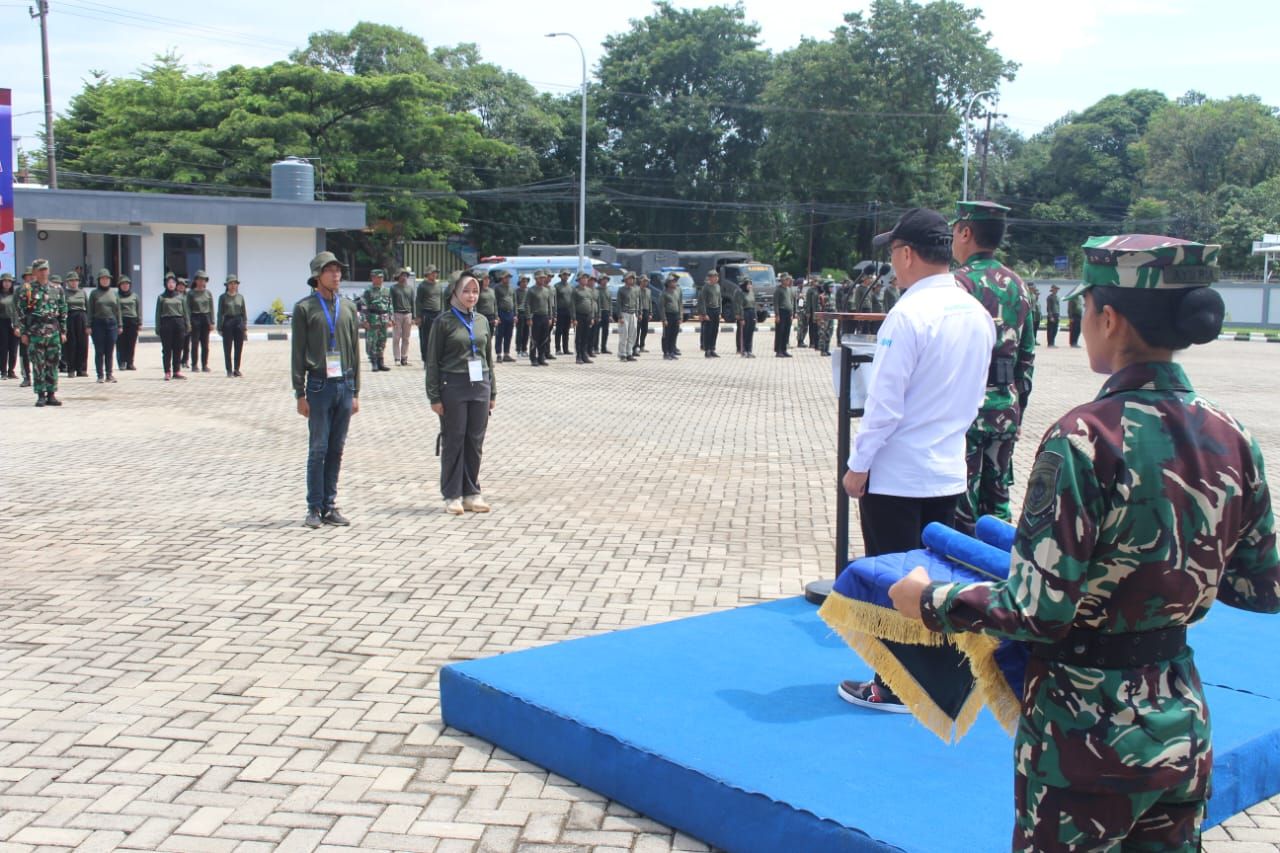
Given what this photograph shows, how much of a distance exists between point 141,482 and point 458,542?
3.83 meters

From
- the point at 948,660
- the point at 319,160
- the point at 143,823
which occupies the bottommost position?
the point at 143,823

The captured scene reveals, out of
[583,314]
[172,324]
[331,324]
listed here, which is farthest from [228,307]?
[331,324]

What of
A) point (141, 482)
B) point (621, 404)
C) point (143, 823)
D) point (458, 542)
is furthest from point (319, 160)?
point (143, 823)

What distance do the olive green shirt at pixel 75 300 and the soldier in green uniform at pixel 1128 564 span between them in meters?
19.0

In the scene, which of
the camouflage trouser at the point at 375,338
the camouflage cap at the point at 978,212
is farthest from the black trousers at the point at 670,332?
the camouflage cap at the point at 978,212

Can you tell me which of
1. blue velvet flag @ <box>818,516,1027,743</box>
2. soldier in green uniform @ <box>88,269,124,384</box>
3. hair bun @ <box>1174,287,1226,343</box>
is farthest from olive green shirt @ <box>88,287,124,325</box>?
hair bun @ <box>1174,287,1226,343</box>

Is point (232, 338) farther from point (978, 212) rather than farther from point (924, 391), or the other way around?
point (924, 391)

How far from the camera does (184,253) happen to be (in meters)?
33.9

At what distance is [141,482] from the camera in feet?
34.4

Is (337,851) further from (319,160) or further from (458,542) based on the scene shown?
(319,160)

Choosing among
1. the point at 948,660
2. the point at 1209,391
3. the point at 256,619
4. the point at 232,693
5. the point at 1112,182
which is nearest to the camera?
the point at 948,660

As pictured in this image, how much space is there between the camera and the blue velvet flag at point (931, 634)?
287 centimetres

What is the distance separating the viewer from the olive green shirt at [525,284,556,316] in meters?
23.3

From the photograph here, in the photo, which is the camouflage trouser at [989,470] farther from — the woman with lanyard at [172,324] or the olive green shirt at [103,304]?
the woman with lanyard at [172,324]
